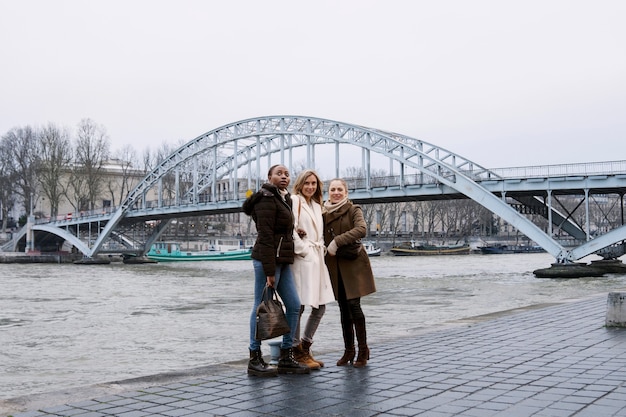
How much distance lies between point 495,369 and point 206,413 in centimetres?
226

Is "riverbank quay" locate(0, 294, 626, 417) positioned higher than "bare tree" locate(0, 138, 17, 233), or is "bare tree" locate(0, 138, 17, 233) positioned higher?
"bare tree" locate(0, 138, 17, 233)

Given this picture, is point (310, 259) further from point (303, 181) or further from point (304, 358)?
point (304, 358)

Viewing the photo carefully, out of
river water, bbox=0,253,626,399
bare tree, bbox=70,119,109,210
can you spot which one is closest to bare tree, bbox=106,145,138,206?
bare tree, bbox=70,119,109,210

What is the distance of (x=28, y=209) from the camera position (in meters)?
66.1

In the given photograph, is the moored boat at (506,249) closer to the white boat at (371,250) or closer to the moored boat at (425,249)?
the moored boat at (425,249)

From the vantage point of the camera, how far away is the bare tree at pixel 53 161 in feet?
202

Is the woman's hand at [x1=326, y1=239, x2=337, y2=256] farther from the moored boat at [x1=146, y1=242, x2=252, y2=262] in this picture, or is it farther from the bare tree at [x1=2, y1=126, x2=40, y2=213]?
the bare tree at [x1=2, y1=126, x2=40, y2=213]

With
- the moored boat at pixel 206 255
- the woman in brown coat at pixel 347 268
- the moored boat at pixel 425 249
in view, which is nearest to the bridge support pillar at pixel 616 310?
the woman in brown coat at pixel 347 268

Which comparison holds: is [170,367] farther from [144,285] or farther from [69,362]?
[144,285]

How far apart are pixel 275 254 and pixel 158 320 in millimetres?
9271

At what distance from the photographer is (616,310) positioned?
7.48 metres

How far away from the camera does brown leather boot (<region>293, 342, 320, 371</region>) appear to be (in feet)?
18.0

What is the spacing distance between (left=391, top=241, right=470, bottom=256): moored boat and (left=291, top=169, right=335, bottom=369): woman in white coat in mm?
62689

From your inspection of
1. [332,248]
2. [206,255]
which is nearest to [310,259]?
[332,248]
